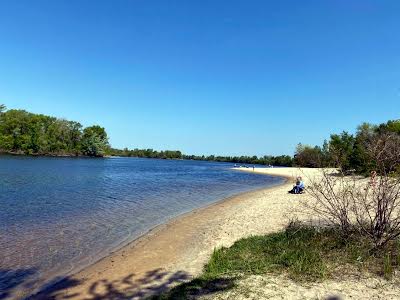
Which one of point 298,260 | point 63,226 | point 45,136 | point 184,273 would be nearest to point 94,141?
point 45,136

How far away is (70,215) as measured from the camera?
789 inches

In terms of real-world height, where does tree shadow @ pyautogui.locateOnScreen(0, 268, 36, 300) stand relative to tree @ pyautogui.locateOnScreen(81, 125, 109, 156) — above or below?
below

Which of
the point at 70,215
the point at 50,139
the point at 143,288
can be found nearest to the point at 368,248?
the point at 143,288

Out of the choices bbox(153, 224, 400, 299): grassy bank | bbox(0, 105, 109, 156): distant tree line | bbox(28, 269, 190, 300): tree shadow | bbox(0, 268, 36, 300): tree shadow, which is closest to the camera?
bbox(153, 224, 400, 299): grassy bank

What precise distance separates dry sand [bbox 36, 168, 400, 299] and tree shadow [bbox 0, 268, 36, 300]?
3.02 ft

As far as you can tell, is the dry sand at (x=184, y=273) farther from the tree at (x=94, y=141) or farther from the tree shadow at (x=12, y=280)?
the tree at (x=94, y=141)

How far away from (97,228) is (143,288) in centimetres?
878

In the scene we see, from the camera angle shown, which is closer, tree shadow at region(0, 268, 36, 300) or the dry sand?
the dry sand

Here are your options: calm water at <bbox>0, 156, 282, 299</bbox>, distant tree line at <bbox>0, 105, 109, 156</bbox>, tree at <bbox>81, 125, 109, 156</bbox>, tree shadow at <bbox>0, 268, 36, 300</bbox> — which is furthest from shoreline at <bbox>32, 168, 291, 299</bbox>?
tree at <bbox>81, 125, 109, 156</bbox>

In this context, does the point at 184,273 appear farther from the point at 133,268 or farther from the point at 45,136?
the point at 45,136

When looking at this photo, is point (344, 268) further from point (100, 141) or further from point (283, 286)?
point (100, 141)

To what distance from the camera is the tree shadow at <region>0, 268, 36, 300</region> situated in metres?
9.09

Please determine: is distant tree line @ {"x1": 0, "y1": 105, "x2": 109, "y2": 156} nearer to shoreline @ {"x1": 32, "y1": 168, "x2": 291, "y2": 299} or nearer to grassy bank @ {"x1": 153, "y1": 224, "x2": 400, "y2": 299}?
shoreline @ {"x1": 32, "y1": 168, "x2": 291, "y2": 299}

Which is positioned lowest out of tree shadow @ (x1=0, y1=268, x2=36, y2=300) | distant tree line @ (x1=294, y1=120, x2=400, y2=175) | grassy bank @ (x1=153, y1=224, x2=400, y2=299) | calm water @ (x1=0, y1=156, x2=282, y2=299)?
tree shadow @ (x1=0, y1=268, x2=36, y2=300)
